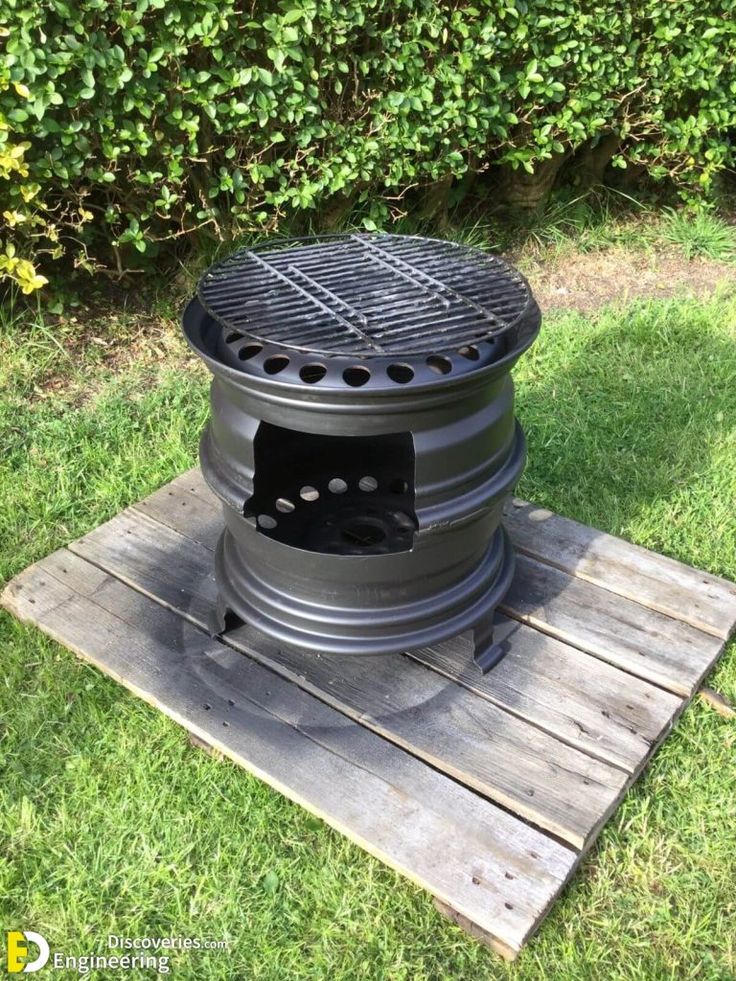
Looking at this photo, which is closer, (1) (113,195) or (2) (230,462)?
(2) (230,462)

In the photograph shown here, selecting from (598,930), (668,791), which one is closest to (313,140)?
(668,791)

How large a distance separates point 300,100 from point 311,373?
6.36ft

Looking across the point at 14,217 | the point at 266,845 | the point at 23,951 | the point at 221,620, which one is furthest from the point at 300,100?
the point at 23,951

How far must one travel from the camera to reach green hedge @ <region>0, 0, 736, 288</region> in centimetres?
301

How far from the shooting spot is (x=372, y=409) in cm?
170

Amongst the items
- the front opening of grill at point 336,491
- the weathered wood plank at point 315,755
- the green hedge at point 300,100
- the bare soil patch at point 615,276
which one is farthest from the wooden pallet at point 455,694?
the bare soil patch at point 615,276

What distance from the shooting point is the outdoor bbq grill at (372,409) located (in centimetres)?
174

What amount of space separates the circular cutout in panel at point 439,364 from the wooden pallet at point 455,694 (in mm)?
845

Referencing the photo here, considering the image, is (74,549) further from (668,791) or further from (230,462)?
(668,791)

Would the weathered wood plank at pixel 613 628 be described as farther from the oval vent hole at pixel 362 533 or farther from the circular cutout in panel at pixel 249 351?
the circular cutout in panel at pixel 249 351

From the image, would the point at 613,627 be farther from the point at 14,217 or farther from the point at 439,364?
the point at 14,217

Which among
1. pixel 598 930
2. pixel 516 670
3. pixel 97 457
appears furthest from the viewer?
pixel 97 457

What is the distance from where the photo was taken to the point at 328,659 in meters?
2.31

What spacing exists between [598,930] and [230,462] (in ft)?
4.29
